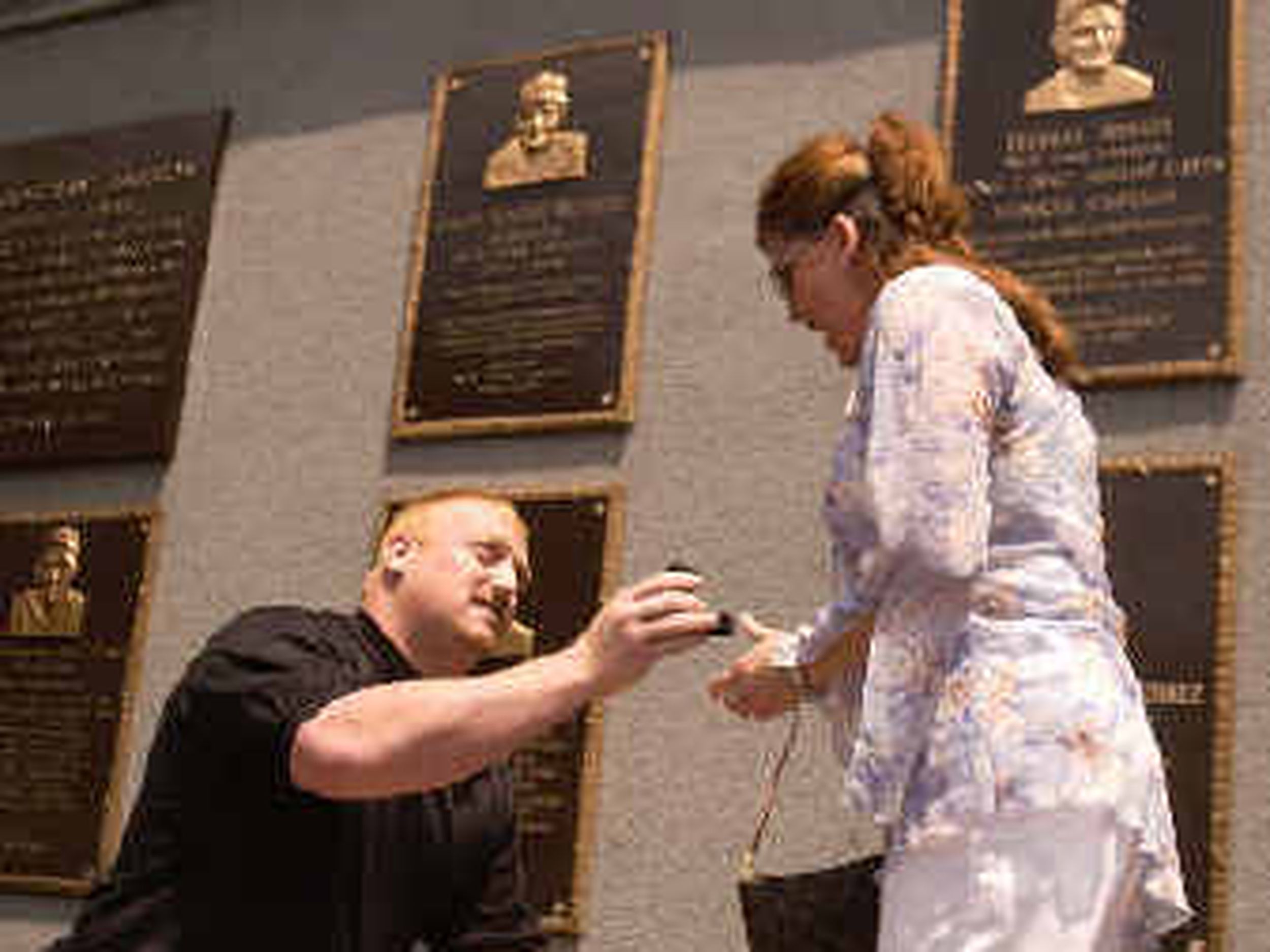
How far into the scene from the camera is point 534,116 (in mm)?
4723

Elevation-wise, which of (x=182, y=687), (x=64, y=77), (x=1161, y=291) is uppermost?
(x=64, y=77)

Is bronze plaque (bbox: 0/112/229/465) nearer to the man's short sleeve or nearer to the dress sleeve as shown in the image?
the man's short sleeve

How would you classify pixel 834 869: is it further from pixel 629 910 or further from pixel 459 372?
pixel 459 372

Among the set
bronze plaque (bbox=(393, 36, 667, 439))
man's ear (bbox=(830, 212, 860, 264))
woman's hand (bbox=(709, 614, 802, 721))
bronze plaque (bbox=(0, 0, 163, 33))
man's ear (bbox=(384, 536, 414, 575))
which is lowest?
woman's hand (bbox=(709, 614, 802, 721))

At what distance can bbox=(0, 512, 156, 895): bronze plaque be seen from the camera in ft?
15.7

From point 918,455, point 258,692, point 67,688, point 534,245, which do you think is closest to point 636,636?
point 918,455

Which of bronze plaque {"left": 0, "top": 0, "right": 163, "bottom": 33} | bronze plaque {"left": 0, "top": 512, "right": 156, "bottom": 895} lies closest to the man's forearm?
bronze plaque {"left": 0, "top": 512, "right": 156, "bottom": 895}

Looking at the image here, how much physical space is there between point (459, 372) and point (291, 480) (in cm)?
60

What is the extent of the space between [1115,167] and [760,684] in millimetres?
2100

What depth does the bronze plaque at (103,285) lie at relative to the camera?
514 cm

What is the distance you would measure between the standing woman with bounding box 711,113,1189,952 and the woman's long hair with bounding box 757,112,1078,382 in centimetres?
12

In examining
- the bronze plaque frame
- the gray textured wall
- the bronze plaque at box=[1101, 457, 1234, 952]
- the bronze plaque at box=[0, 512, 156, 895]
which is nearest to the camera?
the bronze plaque at box=[1101, 457, 1234, 952]

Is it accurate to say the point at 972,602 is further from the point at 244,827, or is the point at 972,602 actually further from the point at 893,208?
the point at 244,827

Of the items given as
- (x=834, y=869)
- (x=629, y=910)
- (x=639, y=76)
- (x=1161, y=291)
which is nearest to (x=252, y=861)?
(x=834, y=869)
